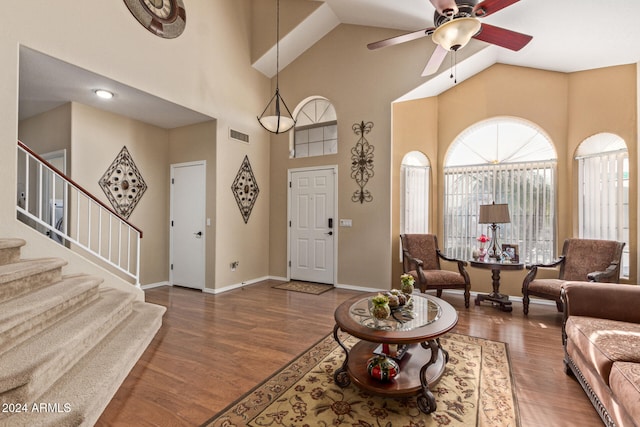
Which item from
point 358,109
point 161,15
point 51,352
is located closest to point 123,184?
point 161,15

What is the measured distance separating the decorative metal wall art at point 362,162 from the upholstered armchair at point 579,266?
97.5 inches

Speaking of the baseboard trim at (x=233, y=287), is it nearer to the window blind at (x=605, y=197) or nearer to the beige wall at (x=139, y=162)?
the beige wall at (x=139, y=162)

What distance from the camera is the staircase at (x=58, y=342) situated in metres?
1.63

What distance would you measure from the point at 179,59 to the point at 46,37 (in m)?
1.51

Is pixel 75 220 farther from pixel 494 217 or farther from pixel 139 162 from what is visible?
pixel 494 217

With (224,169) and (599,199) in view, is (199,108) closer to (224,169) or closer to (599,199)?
(224,169)

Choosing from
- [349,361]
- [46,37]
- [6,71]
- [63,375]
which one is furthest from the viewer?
[46,37]

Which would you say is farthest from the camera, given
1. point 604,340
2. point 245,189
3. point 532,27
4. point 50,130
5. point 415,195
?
point 245,189

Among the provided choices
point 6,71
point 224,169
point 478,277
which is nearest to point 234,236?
point 224,169

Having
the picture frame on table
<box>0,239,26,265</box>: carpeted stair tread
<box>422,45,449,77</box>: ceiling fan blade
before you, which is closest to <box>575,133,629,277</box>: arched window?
the picture frame on table

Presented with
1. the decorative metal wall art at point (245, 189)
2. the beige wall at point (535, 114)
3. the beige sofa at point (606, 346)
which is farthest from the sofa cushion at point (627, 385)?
the decorative metal wall art at point (245, 189)

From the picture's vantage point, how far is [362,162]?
5.09 metres

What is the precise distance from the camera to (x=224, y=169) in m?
4.98

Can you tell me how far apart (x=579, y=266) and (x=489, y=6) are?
10.9 feet
